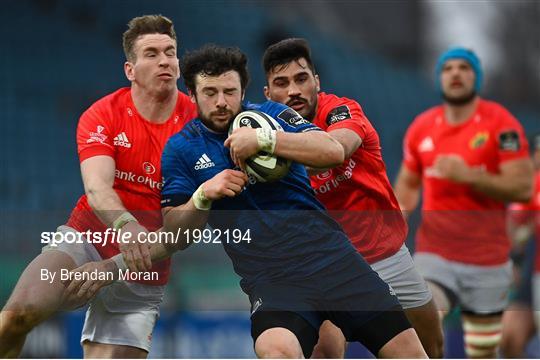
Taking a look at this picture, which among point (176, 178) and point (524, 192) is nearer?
point (176, 178)

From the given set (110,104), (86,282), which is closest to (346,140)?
(110,104)

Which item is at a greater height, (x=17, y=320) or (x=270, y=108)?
(x=270, y=108)

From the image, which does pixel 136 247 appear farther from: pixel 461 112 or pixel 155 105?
pixel 461 112

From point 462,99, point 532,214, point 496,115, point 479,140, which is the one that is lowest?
point 532,214

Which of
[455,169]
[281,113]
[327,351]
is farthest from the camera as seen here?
[455,169]

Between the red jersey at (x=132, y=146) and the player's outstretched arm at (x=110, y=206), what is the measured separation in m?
0.13

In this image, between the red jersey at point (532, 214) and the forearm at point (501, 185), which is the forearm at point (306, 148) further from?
the red jersey at point (532, 214)

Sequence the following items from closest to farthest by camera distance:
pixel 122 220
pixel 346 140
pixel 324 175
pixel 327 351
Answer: pixel 346 140 < pixel 122 220 < pixel 324 175 < pixel 327 351

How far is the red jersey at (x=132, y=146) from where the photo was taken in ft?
17.7

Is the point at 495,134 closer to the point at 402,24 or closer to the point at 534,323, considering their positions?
the point at 534,323

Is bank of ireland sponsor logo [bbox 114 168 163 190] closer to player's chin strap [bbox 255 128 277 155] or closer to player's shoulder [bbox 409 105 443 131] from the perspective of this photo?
player's chin strap [bbox 255 128 277 155]

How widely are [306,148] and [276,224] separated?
0.42 metres

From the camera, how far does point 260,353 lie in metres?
4.43

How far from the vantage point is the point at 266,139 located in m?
4.46
